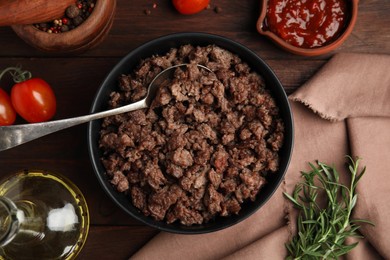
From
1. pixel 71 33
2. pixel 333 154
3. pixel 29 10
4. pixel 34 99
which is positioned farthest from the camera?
pixel 333 154

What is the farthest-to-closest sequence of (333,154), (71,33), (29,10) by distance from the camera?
(333,154)
(71,33)
(29,10)

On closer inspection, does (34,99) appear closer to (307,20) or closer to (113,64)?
(113,64)

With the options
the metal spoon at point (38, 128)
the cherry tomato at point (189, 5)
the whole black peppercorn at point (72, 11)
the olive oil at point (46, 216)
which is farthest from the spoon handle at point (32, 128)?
the cherry tomato at point (189, 5)

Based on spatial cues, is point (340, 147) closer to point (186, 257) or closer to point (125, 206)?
point (186, 257)

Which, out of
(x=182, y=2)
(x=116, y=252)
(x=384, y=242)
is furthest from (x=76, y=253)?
(x=384, y=242)

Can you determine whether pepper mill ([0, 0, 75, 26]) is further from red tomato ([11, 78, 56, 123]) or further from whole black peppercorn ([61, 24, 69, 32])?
red tomato ([11, 78, 56, 123])

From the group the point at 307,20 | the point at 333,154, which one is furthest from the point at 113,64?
the point at 333,154
